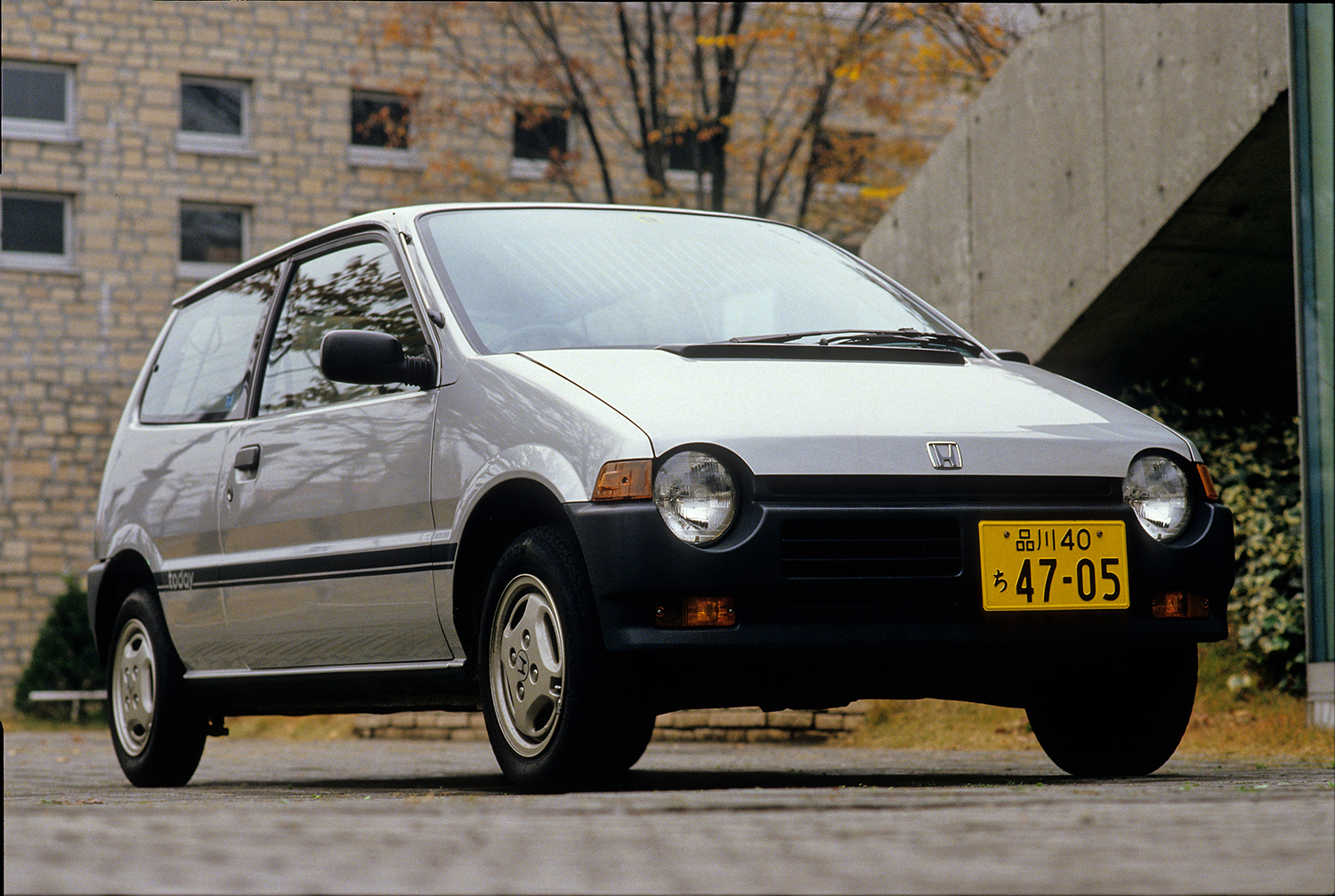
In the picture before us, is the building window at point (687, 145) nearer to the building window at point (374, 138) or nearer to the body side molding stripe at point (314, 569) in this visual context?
the building window at point (374, 138)

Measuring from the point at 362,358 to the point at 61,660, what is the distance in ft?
57.9

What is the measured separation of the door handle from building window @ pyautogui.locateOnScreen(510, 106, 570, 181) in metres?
16.3

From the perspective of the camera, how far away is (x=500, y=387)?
5.05 m

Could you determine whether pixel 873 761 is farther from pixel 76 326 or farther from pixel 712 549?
pixel 76 326

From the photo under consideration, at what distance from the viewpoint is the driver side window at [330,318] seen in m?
5.78

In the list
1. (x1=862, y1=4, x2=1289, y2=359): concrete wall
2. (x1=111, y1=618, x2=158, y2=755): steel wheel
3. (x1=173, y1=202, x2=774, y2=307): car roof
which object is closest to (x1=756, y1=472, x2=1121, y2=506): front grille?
(x1=173, y1=202, x2=774, y2=307): car roof

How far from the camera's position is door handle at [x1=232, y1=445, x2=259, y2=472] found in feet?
20.2

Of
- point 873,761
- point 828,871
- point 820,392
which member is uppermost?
point 820,392

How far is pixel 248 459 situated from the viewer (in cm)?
619

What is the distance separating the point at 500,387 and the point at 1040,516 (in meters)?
1.50

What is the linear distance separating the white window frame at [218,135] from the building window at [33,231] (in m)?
1.98

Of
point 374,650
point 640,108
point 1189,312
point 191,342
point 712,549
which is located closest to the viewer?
point 712,549

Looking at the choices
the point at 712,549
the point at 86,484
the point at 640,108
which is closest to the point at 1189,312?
the point at 712,549

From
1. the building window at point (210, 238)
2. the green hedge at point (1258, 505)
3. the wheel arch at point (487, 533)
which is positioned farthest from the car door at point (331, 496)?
the building window at point (210, 238)
